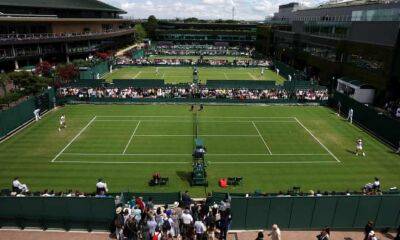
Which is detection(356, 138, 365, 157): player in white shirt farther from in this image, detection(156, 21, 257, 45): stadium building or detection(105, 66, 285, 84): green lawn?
detection(156, 21, 257, 45): stadium building

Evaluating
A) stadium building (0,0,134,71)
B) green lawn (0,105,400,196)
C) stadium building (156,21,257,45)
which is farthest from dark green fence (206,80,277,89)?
stadium building (156,21,257,45)

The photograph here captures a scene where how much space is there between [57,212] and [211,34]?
129053mm

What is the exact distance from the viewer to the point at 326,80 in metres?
56.8

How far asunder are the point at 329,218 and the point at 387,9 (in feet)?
115

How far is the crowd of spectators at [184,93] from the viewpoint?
41188 mm

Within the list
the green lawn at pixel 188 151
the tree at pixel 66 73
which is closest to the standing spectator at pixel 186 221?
the green lawn at pixel 188 151

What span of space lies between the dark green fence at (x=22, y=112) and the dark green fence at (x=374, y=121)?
102 feet

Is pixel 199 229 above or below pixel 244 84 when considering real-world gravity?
below

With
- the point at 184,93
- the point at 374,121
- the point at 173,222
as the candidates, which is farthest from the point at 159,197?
the point at 184,93

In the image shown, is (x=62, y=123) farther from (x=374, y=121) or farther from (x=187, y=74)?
(x=187, y=74)

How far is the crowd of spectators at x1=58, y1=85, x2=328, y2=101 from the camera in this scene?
41.2 metres

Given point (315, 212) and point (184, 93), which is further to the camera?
point (184, 93)

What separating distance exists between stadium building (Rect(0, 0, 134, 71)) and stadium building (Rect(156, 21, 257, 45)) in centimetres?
4574

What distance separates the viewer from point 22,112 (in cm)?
3180
